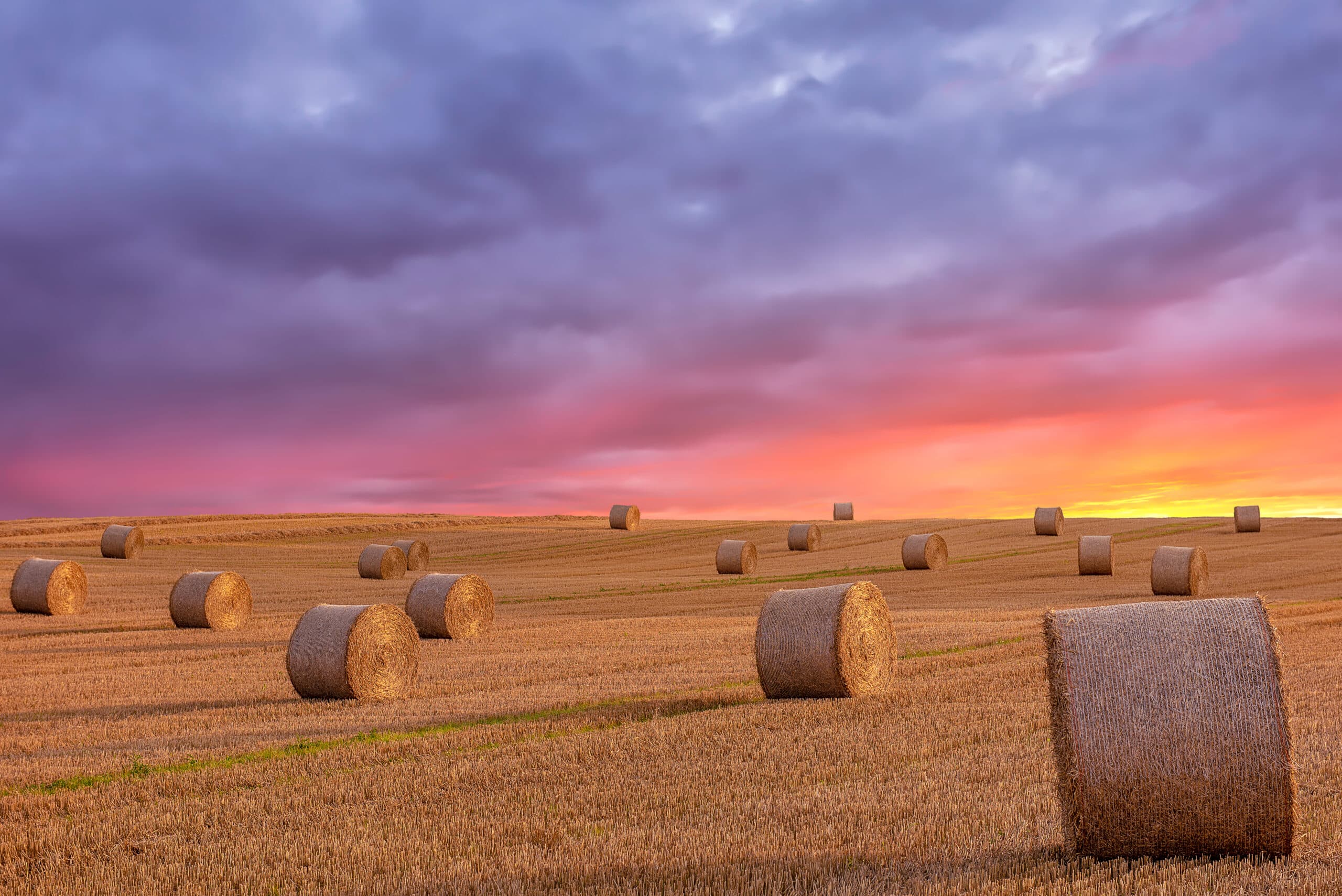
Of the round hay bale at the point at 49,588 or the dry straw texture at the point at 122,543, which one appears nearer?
the round hay bale at the point at 49,588

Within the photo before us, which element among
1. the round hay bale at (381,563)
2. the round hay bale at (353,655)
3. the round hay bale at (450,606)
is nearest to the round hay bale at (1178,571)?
the round hay bale at (450,606)

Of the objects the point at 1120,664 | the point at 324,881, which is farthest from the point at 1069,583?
the point at 324,881

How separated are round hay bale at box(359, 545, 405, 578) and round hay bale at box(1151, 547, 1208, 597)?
2246cm

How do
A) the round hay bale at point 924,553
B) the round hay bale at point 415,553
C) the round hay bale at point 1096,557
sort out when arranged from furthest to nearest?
the round hay bale at point 415,553 < the round hay bale at point 924,553 < the round hay bale at point 1096,557

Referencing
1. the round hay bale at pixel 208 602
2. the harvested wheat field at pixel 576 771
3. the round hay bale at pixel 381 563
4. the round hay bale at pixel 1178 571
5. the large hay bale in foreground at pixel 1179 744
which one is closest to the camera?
the harvested wheat field at pixel 576 771

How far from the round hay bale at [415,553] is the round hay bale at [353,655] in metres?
25.4

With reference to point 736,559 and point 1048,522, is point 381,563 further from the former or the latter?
point 1048,522

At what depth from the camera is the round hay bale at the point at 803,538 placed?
46.1m

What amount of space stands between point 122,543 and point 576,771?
130ft

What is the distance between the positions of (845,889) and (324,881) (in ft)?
9.19

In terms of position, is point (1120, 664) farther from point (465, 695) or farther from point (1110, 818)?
point (465, 695)

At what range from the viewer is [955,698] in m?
12.3

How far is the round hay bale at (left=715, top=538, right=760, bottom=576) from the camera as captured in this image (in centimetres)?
3859

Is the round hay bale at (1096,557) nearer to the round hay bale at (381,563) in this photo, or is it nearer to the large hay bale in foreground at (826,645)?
the round hay bale at (381,563)
